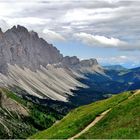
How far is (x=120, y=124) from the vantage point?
74.6 m

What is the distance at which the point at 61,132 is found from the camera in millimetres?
85688

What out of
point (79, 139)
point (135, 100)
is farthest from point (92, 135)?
point (135, 100)

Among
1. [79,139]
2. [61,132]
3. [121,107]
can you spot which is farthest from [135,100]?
[79,139]

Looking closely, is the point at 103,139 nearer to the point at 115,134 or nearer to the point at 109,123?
the point at 115,134

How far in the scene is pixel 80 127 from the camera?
280 feet

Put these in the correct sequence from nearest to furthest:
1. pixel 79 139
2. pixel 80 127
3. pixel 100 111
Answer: pixel 79 139, pixel 80 127, pixel 100 111

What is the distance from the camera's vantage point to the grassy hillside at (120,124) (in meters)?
A: 67.0

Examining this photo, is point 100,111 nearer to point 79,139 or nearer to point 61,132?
point 61,132

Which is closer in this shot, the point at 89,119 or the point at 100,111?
the point at 89,119

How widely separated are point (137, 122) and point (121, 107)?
47.9ft

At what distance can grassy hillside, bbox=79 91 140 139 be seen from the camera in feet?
220

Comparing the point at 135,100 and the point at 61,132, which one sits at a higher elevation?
the point at 135,100

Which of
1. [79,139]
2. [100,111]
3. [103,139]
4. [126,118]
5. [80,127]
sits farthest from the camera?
[100,111]

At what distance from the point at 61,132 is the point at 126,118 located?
15.3 meters
